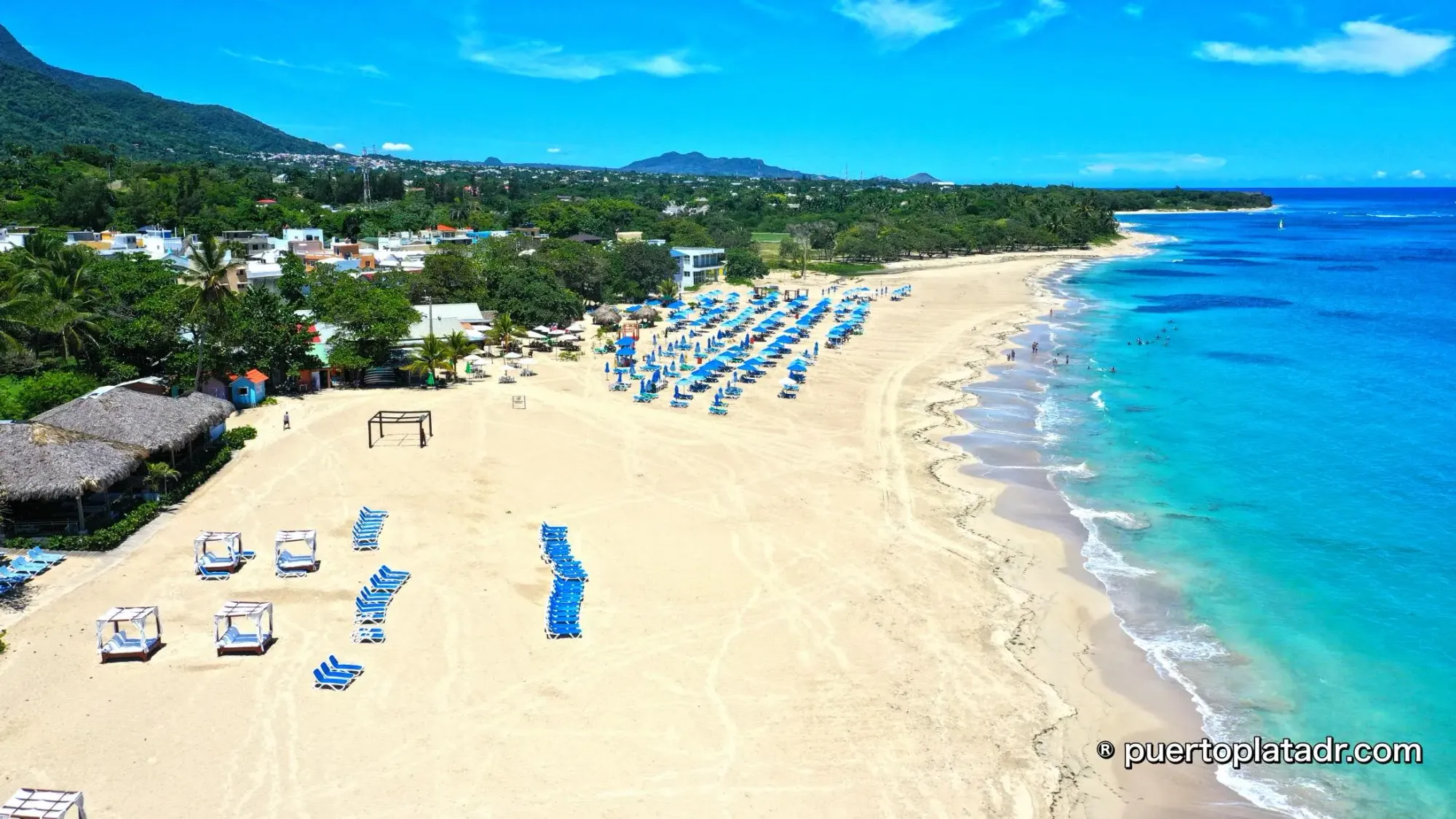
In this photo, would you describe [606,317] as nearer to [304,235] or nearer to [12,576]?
[304,235]

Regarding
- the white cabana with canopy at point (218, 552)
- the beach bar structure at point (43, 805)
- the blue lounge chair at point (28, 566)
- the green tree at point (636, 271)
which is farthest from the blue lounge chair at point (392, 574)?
the green tree at point (636, 271)

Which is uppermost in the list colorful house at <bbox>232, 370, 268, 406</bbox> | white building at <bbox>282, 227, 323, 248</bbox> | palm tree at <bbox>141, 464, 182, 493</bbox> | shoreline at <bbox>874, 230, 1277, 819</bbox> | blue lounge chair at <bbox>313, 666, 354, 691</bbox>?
white building at <bbox>282, 227, 323, 248</bbox>

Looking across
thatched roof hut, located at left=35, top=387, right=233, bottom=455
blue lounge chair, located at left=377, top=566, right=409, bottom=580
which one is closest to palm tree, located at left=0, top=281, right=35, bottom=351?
thatched roof hut, located at left=35, top=387, right=233, bottom=455

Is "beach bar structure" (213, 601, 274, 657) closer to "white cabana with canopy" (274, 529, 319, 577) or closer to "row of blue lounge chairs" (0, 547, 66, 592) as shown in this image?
"white cabana with canopy" (274, 529, 319, 577)

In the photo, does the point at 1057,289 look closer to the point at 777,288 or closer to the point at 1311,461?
the point at 777,288

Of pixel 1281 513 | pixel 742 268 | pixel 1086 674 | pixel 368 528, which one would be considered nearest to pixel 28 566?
pixel 368 528

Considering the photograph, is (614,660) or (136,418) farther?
(136,418)

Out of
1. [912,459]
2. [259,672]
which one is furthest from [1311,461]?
[259,672]

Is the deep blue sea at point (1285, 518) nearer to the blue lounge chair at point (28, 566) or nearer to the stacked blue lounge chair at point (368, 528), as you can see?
the stacked blue lounge chair at point (368, 528)
